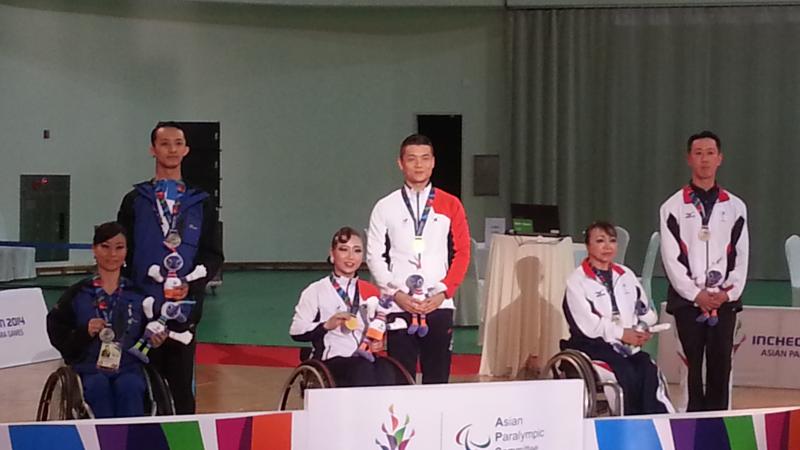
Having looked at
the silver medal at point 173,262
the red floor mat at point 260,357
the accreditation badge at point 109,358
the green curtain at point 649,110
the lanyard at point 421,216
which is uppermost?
the green curtain at point 649,110

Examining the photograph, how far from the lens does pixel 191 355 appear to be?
4020mm

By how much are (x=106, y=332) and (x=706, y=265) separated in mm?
2690

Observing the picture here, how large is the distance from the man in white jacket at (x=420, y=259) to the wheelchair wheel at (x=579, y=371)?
511 mm

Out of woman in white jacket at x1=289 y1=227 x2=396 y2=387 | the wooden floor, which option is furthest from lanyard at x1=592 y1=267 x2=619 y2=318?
the wooden floor

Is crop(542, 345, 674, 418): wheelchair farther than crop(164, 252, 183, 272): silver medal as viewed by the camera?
Yes

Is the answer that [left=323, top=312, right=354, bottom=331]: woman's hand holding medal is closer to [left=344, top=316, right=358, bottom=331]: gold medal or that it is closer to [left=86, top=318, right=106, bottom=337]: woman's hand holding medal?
[left=344, top=316, right=358, bottom=331]: gold medal

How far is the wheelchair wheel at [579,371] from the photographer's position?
403 centimetres

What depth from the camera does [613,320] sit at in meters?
4.50

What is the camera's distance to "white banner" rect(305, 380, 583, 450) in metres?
3.04

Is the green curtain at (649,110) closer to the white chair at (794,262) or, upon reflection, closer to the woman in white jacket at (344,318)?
the white chair at (794,262)

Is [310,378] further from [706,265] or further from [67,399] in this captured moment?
[706,265]

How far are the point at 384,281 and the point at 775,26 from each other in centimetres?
960

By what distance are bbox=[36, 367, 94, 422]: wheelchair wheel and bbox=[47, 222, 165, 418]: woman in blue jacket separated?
0.40ft

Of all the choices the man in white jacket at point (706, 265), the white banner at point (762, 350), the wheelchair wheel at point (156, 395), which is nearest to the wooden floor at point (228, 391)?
the white banner at point (762, 350)
